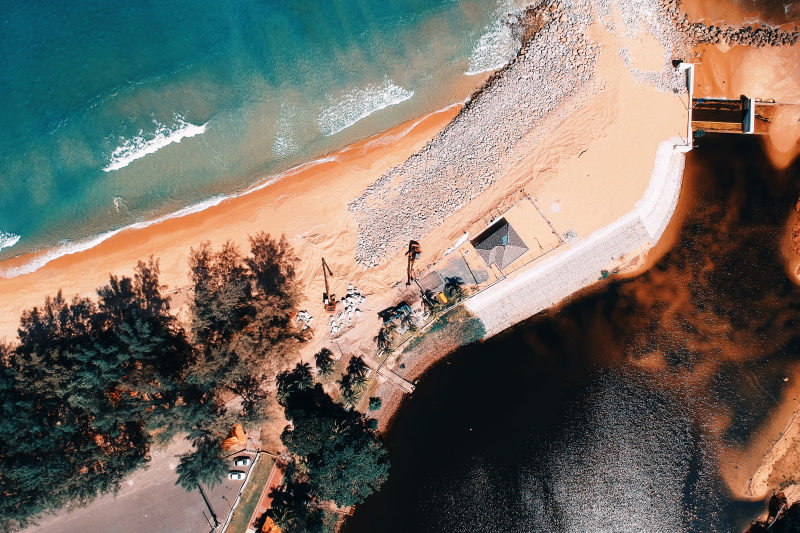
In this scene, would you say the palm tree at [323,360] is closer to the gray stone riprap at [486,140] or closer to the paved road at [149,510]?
the gray stone riprap at [486,140]

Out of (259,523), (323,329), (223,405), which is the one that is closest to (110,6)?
(323,329)

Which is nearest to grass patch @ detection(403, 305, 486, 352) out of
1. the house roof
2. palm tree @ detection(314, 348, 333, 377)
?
the house roof

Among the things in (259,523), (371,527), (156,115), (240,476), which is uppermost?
(156,115)

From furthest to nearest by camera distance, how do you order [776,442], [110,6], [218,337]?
[776,442]
[110,6]
[218,337]

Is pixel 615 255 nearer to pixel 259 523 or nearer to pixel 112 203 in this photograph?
pixel 259 523

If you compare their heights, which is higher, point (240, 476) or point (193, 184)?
point (193, 184)

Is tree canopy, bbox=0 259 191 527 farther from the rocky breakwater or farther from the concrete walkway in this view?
the rocky breakwater
